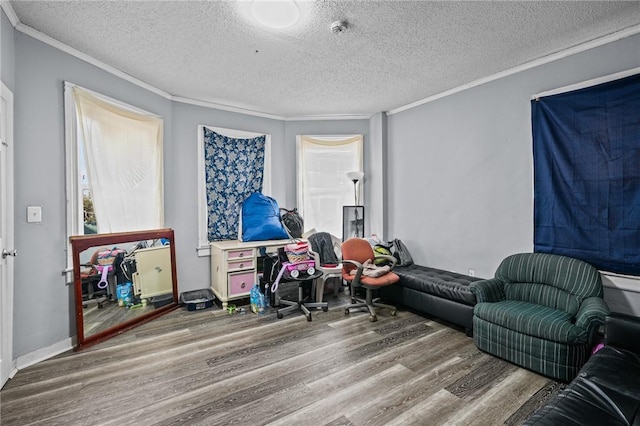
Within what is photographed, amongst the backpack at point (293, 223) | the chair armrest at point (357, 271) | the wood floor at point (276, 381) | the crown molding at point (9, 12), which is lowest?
the wood floor at point (276, 381)

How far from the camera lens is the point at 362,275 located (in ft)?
11.3

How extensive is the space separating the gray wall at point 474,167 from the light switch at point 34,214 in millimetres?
4034

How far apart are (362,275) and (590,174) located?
7.61 feet

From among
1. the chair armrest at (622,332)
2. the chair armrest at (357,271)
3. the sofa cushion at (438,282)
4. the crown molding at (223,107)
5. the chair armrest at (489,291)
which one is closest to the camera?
the chair armrest at (622,332)

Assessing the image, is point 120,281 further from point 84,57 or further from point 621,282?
point 621,282

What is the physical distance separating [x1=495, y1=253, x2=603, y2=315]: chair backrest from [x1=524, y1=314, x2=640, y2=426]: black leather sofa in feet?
1.70

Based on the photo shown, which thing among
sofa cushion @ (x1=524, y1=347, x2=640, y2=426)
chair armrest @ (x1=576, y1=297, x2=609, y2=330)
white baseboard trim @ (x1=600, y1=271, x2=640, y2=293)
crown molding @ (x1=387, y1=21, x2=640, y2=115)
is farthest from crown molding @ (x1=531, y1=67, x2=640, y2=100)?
sofa cushion @ (x1=524, y1=347, x2=640, y2=426)

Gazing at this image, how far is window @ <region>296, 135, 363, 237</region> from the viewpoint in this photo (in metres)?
4.74

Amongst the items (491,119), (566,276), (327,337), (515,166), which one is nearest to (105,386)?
(327,337)

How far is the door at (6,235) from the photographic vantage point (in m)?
2.15

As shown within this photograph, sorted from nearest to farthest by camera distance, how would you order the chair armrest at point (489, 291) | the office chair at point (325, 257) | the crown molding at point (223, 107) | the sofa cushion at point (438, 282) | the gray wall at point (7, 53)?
1. the gray wall at point (7, 53)
2. the chair armrest at point (489, 291)
3. the sofa cushion at point (438, 282)
4. the office chair at point (325, 257)
5. the crown molding at point (223, 107)

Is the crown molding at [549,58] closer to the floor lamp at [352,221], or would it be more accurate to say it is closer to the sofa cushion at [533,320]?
the floor lamp at [352,221]

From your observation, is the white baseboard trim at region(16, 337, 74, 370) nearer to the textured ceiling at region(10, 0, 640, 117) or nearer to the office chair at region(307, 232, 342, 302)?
the office chair at region(307, 232, 342, 302)

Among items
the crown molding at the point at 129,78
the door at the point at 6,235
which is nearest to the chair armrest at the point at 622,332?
the crown molding at the point at 129,78
